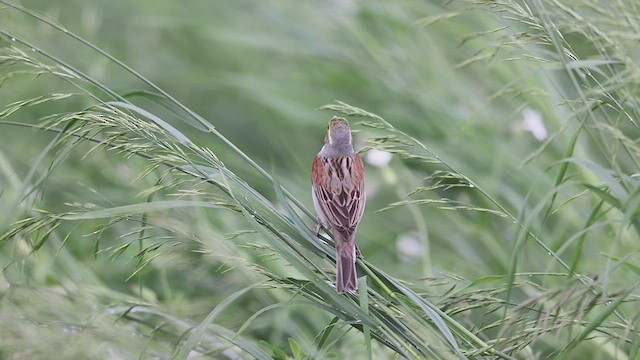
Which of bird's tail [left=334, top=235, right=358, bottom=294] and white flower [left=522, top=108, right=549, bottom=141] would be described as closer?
bird's tail [left=334, top=235, right=358, bottom=294]

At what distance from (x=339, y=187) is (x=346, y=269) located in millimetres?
924

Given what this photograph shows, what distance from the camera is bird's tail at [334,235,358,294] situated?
234 cm

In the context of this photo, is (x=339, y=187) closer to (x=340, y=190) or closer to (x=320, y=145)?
(x=340, y=190)

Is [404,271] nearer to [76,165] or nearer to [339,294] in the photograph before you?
[76,165]

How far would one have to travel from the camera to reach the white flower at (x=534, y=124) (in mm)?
4254

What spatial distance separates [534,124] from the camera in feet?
14.1

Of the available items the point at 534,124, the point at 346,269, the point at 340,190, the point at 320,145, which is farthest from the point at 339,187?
the point at 320,145

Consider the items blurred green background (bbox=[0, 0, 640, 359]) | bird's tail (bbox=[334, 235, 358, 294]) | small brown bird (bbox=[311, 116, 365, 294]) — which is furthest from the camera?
blurred green background (bbox=[0, 0, 640, 359])


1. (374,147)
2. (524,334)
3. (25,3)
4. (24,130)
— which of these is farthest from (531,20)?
(25,3)

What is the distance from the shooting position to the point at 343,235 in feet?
9.88

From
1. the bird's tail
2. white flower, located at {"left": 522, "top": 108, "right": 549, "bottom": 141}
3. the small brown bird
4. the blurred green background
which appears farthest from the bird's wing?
white flower, located at {"left": 522, "top": 108, "right": 549, "bottom": 141}

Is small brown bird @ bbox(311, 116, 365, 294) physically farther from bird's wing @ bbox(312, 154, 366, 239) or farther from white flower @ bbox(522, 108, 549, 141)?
white flower @ bbox(522, 108, 549, 141)

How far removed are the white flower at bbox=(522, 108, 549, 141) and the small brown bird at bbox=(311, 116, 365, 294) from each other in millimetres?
957

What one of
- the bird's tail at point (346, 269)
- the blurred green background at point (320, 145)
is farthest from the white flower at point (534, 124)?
the bird's tail at point (346, 269)
